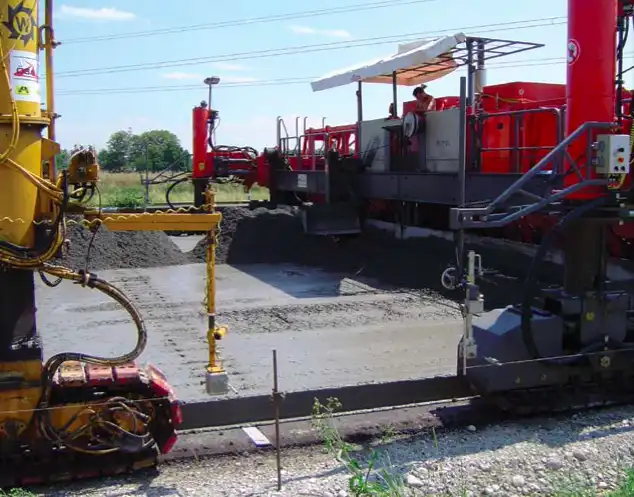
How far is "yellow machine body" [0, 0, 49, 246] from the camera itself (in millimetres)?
4363

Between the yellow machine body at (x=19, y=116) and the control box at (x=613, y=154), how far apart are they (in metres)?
3.98

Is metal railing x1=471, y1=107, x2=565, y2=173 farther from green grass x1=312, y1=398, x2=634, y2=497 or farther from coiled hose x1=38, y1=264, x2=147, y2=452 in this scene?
coiled hose x1=38, y1=264, x2=147, y2=452

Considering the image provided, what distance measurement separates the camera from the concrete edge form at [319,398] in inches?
202

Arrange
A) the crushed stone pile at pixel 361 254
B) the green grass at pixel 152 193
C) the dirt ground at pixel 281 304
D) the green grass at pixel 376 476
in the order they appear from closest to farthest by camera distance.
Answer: the green grass at pixel 376 476
the dirt ground at pixel 281 304
the crushed stone pile at pixel 361 254
the green grass at pixel 152 193

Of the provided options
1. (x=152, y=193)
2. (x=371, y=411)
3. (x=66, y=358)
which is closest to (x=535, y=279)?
(x=371, y=411)

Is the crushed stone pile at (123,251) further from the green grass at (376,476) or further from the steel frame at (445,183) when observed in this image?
the green grass at (376,476)

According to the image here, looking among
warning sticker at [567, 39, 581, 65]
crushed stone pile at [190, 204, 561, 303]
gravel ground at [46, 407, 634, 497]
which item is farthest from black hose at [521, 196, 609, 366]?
crushed stone pile at [190, 204, 561, 303]

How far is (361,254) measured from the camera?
15469 mm

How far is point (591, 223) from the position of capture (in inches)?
241

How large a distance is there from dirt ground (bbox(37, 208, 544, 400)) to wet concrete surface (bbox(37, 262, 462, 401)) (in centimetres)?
2

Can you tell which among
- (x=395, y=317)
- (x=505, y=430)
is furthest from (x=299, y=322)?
(x=505, y=430)

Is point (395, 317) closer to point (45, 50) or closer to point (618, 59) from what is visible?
point (618, 59)

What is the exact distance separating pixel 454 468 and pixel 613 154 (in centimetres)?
263

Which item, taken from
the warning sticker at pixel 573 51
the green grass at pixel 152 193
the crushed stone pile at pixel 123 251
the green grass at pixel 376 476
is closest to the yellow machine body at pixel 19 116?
the green grass at pixel 376 476
